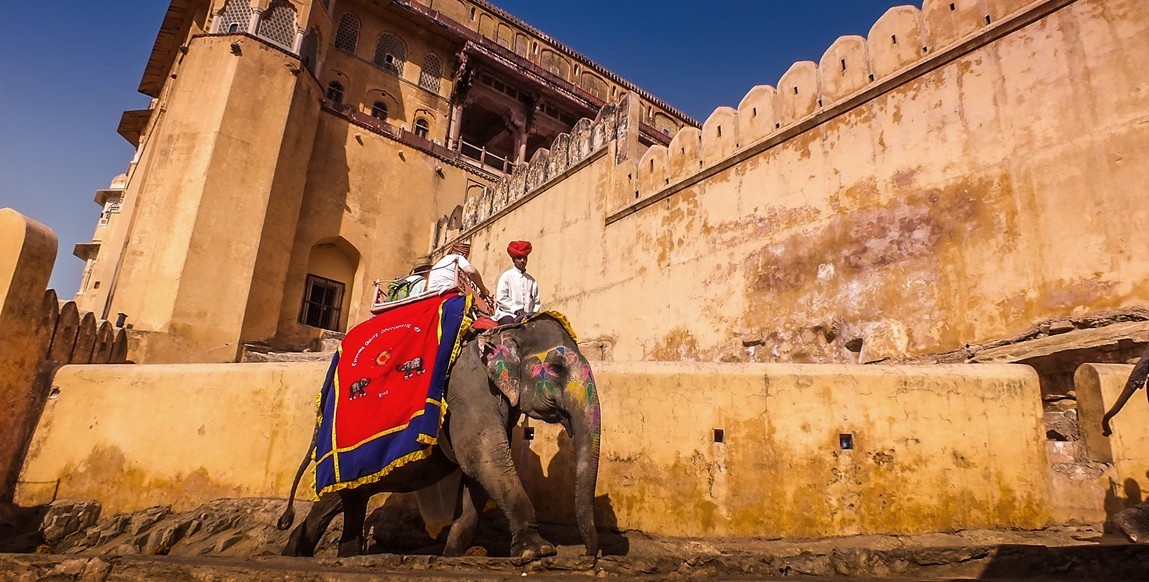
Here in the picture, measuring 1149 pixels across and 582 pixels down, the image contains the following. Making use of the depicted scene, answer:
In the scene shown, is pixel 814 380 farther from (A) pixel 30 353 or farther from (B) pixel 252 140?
(B) pixel 252 140

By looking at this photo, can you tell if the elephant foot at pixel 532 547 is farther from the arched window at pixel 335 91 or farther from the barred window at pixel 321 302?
the arched window at pixel 335 91

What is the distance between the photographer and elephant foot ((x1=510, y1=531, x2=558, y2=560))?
11.9 ft

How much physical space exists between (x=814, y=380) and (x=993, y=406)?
4.03 feet

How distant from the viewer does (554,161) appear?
1327cm

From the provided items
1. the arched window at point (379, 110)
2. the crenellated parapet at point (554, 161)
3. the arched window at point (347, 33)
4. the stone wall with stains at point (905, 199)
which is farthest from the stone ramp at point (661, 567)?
the arched window at point (347, 33)

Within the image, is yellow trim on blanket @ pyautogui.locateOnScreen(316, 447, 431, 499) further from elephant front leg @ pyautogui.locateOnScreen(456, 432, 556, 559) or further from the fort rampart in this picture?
the fort rampart

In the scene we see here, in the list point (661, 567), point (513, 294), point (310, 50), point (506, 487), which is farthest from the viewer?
point (310, 50)

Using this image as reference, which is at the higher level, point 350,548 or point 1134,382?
point 1134,382

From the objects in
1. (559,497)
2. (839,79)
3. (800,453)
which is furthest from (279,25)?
(800,453)

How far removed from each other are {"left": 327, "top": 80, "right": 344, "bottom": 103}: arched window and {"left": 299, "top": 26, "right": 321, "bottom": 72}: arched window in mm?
1763

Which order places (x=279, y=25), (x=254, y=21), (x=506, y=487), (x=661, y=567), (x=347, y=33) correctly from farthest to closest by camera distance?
(x=347, y=33) → (x=279, y=25) → (x=254, y=21) → (x=506, y=487) → (x=661, y=567)

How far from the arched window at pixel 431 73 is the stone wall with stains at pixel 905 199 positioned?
1156cm

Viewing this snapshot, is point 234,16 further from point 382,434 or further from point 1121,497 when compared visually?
point 1121,497

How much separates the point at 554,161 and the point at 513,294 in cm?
863
